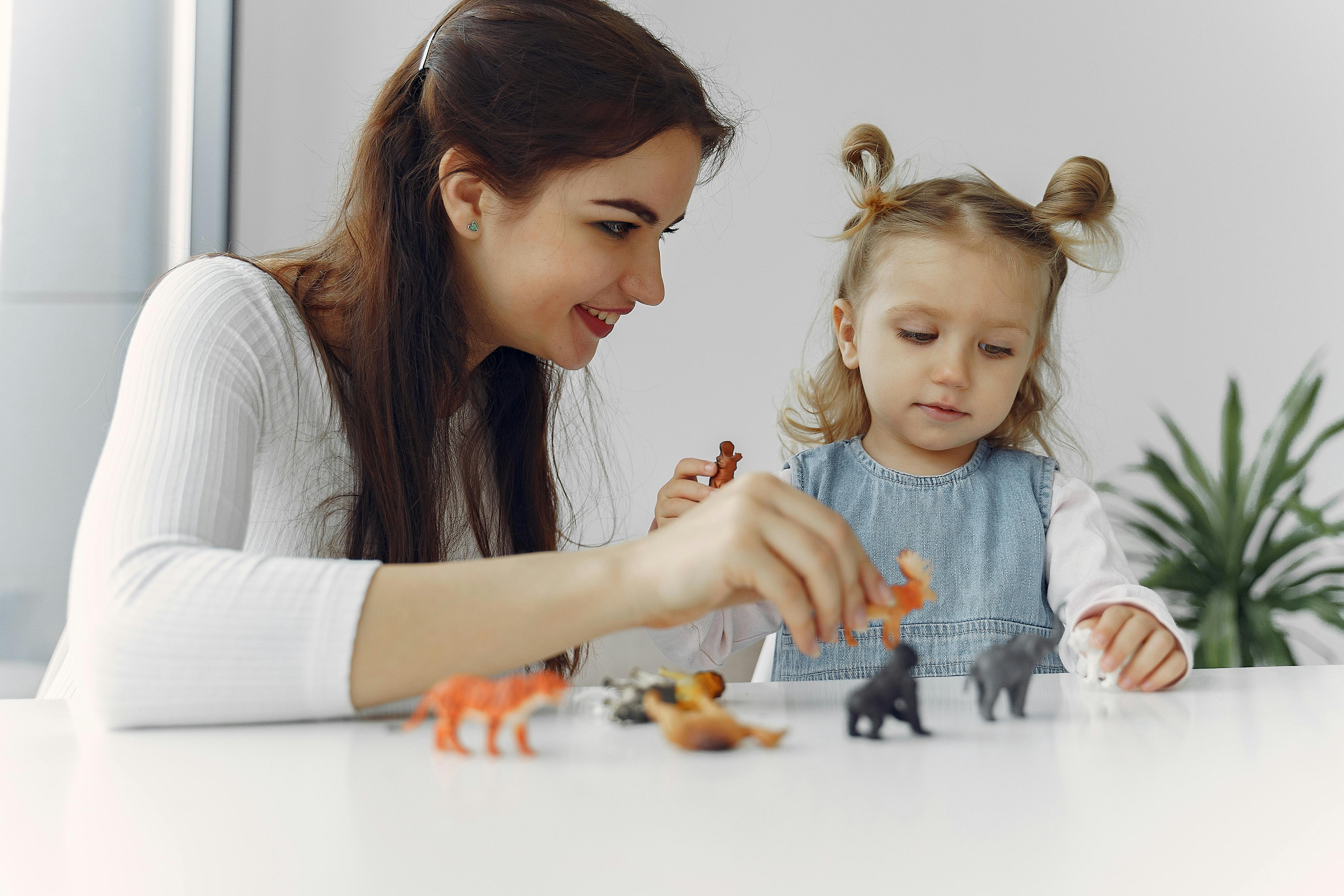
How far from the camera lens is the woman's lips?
1.24 meters

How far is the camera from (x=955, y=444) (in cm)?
128

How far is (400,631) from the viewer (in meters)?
0.58

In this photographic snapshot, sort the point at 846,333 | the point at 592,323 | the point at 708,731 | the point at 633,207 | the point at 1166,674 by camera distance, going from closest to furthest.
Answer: the point at 708,731, the point at 1166,674, the point at 633,207, the point at 592,323, the point at 846,333

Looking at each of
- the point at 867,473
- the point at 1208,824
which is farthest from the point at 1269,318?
the point at 1208,824

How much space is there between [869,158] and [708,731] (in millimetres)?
1145

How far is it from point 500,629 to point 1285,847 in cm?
40

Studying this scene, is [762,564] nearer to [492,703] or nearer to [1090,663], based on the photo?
[492,703]

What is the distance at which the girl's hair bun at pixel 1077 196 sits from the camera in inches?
51.9

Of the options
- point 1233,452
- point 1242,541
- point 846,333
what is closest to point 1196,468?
point 1233,452

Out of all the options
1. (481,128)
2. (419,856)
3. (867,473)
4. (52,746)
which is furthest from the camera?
(867,473)

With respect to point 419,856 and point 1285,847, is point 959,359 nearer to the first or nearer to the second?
point 1285,847

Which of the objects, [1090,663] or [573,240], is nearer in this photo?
[1090,663]

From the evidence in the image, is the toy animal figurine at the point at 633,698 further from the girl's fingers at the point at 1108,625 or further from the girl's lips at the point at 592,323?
the girl's lips at the point at 592,323

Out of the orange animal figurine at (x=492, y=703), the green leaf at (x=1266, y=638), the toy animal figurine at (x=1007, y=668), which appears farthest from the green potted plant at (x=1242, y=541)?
the orange animal figurine at (x=492, y=703)
